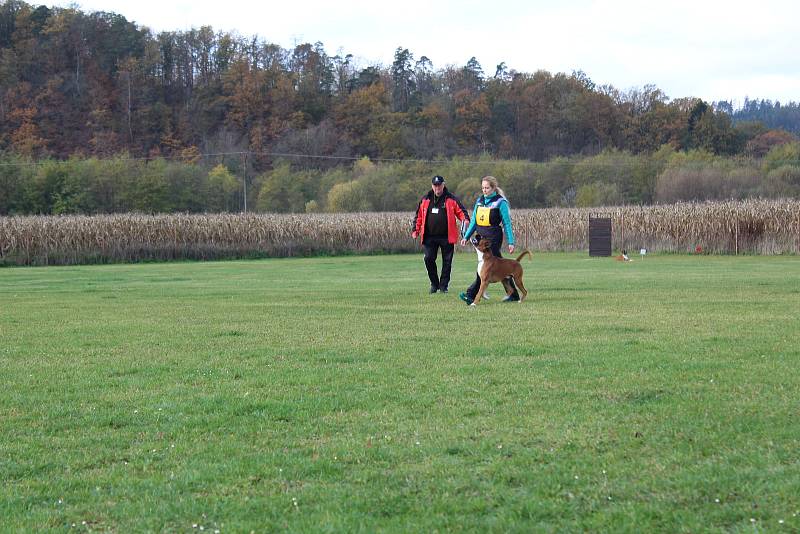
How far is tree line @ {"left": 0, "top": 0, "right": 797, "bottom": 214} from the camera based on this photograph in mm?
84562

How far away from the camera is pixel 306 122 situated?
10125 centimetres

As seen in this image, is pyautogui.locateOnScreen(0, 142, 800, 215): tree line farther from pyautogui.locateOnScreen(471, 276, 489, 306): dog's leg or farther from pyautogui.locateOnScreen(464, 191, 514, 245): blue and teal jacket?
pyautogui.locateOnScreen(471, 276, 489, 306): dog's leg

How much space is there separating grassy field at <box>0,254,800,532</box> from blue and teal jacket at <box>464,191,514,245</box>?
2.43 meters

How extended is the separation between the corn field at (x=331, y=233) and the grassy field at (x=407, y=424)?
29.2m

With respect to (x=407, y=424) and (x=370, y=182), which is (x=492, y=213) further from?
(x=370, y=182)

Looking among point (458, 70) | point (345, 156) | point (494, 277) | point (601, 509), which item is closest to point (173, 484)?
point (601, 509)

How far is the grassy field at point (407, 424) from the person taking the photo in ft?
14.4

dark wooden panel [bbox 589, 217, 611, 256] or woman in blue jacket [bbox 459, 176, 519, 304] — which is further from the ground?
woman in blue jacket [bbox 459, 176, 519, 304]

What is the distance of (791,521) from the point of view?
412 centimetres

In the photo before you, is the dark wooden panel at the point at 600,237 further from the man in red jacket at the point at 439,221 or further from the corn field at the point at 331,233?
the man in red jacket at the point at 439,221

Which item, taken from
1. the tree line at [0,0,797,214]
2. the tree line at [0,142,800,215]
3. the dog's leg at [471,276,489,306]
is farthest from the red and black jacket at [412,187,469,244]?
the tree line at [0,0,797,214]

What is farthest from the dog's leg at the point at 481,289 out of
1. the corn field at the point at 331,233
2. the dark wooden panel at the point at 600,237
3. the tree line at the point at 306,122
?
the tree line at the point at 306,122

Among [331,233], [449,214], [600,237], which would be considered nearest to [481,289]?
[449,214]

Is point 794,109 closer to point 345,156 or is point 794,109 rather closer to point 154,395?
point 345,156
